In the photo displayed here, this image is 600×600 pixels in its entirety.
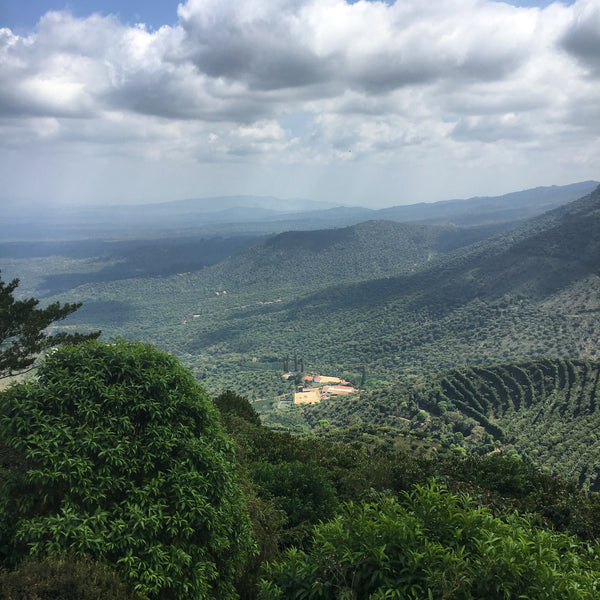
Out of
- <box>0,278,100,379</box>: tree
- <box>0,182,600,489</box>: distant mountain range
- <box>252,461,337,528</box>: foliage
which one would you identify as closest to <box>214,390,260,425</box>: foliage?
<box>0,278,100,379</box>: tree

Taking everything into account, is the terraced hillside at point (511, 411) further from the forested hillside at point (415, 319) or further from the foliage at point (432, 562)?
the foliage at point (432, 562)

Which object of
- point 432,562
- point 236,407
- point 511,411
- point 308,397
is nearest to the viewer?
point 432,562

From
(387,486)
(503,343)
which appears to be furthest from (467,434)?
(503,343)

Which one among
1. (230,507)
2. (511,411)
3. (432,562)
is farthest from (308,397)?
(432,562)

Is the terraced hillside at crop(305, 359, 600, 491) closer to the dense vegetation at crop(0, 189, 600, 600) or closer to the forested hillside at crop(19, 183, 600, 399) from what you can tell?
the dense vegetation at crop(0, 189, 600, 600)

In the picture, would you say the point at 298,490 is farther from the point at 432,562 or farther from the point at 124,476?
the point at 432,562

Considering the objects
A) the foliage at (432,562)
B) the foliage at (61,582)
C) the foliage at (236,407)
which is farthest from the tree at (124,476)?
the foliage at (236,407)
